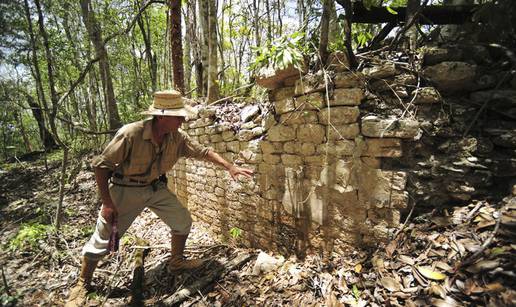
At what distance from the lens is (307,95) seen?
8.98 ft

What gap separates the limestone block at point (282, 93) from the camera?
292 cm

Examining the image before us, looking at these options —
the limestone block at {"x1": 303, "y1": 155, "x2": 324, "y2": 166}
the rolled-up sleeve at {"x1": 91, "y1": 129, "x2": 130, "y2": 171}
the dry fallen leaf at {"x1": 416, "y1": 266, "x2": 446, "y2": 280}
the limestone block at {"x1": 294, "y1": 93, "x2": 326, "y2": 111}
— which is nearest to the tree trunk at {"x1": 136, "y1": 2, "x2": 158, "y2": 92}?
the rolled-up sleeve at {"x1": 91, "y1": 129, "x2": 130, "y2": 171}

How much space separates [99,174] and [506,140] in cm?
345

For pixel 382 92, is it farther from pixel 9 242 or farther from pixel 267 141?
pixel 9 242

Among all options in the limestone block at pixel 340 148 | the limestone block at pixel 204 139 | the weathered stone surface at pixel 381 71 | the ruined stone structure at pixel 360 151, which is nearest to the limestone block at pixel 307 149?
the ruined stone structure at pixel 360 151

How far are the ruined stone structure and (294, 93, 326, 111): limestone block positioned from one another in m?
0.01

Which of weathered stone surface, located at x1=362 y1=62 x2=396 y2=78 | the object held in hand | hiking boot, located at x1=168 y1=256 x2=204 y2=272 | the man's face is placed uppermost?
weathered stone surface, located at x1=362 y1=62 x2=396 y2=78

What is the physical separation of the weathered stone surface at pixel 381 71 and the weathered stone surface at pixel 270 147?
117cm

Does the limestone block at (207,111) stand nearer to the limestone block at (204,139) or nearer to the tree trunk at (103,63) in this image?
the limestone block at (204,139)

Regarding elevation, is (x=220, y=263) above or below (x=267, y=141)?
below

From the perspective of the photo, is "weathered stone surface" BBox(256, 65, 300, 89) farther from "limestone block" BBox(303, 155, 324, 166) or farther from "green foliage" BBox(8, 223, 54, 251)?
"green foliage" BBox(8, 223, 54, 251)

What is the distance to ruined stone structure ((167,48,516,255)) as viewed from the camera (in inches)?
90.0

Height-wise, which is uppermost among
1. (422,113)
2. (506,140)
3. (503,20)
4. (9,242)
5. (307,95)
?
(503,20)

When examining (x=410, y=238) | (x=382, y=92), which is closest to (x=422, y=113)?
(x=382, y=92)
